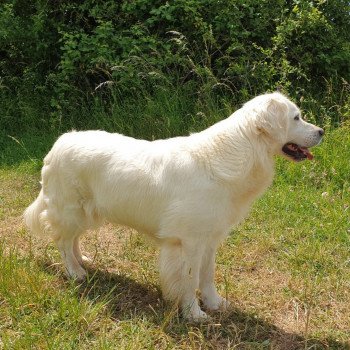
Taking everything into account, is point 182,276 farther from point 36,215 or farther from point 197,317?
point 36,215

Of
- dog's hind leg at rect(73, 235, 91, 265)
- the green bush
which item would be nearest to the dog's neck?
dog's hind leg at rect(73, 235, 91, 265)

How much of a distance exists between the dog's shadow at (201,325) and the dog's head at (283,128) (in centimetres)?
118

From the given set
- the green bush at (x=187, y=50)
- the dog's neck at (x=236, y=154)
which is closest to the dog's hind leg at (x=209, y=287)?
the dog's neck at (x=236, y=154)

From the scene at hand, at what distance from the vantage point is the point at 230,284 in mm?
4266

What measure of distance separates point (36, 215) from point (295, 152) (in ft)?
A: 6.94

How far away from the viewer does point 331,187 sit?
18.9 feet

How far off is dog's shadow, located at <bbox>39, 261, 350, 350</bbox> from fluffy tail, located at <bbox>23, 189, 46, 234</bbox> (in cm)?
62

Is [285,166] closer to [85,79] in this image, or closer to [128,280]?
[128,280]


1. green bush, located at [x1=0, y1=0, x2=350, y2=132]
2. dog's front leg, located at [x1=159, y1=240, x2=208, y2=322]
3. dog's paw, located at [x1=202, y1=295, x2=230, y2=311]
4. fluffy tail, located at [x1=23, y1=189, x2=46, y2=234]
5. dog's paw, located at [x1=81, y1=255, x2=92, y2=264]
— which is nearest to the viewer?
dog's front leg, located at [x1=159, y1=240, x2=208, y2=322]

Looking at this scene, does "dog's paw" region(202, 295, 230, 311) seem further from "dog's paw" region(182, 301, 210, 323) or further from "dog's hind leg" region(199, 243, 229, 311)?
"dog's paw" region(182, 301, 210, 323)

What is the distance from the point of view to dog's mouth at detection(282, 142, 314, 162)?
3825mm

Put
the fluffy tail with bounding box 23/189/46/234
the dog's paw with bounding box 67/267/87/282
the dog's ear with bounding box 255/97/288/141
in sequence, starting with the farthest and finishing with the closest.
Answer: the fluffy tail with bounding box 23/189/46/234 → the dog's paw with bounding box 67/267/87/282 → the dog's ear with bounding box 255/97/288/141

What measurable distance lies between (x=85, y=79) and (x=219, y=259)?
450 cm

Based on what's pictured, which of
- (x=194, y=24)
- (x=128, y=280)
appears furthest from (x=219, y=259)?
(x=194, y=24)
